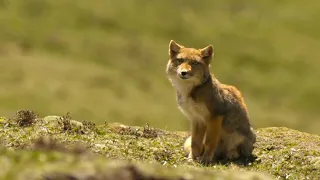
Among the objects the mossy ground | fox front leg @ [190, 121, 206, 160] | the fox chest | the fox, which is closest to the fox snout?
the fox

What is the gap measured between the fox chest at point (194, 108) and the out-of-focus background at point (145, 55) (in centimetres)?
8569

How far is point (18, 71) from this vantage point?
124 metres

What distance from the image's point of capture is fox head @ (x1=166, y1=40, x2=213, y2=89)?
69.1ft

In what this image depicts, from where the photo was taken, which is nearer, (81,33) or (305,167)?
(305,167)

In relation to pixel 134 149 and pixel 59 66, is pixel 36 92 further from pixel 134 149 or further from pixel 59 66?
pixel 134 149

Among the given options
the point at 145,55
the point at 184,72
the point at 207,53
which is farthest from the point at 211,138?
the point at 145,55

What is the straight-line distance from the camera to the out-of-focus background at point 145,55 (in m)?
118

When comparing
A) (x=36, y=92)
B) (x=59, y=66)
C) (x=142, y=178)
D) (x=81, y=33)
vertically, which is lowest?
(x=142, y=178)

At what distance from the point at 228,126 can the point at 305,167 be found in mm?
2705

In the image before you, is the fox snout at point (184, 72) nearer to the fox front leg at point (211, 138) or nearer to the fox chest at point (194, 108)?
the fox chest at point (194, 108)

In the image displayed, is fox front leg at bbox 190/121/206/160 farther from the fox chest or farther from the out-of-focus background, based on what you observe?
the out-of-focus background

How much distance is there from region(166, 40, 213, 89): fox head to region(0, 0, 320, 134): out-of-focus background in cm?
8515

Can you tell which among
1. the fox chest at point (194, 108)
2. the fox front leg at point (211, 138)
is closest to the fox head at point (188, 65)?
the fox chest at point (194, 108)

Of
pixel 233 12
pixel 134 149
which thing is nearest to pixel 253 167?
pixel 134 149
